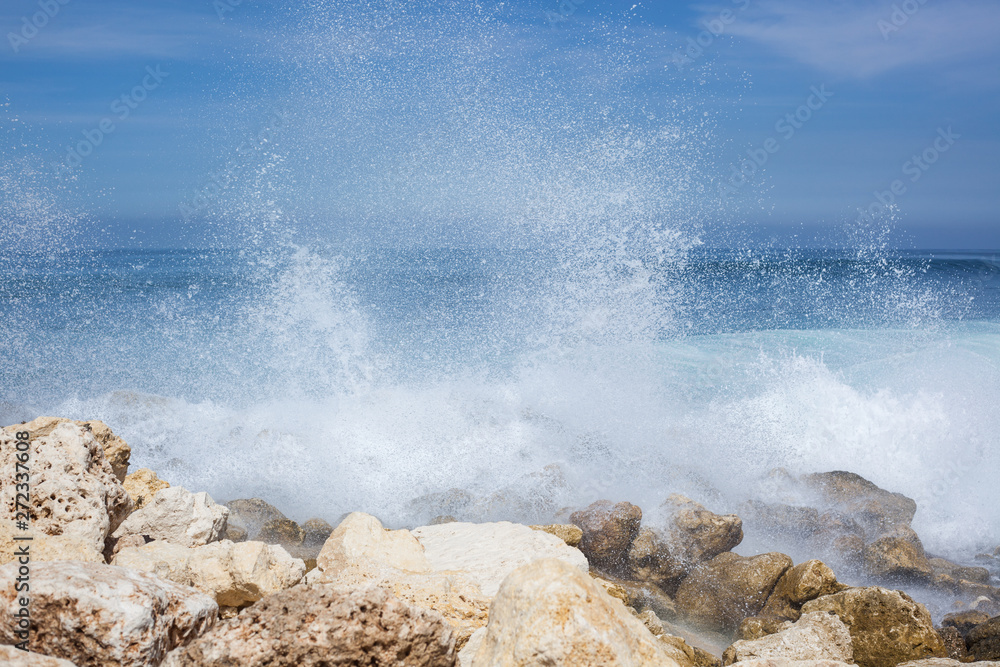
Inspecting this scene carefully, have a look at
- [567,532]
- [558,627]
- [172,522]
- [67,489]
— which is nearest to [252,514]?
[172,522]

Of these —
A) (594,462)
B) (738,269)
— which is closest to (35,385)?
(594,462)

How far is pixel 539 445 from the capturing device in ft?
25.1

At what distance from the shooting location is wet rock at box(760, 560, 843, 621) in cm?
452

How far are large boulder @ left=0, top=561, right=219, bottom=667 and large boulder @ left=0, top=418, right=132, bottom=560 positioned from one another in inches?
40.5

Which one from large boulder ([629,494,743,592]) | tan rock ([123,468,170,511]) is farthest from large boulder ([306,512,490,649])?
large boulder ([629,494,743,592])

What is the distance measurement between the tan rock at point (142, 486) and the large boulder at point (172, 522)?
58 centimetres

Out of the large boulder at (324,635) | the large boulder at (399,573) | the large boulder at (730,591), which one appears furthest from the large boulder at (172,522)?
the large boulder at (730,591)

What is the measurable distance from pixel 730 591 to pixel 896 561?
1701 mm

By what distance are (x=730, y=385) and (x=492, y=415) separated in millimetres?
4158

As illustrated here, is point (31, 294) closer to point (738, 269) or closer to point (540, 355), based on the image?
point (540, 355)

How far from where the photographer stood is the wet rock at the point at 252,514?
552cm

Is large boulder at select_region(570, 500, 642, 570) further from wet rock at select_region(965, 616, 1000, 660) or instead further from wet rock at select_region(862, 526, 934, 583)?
wet rock at select_region(965, 616, 1000, 660)

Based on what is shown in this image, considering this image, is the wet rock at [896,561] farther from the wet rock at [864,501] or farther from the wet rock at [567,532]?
the wet rock at [567,532]

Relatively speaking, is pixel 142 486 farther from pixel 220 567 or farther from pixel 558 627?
pixel 558 627
